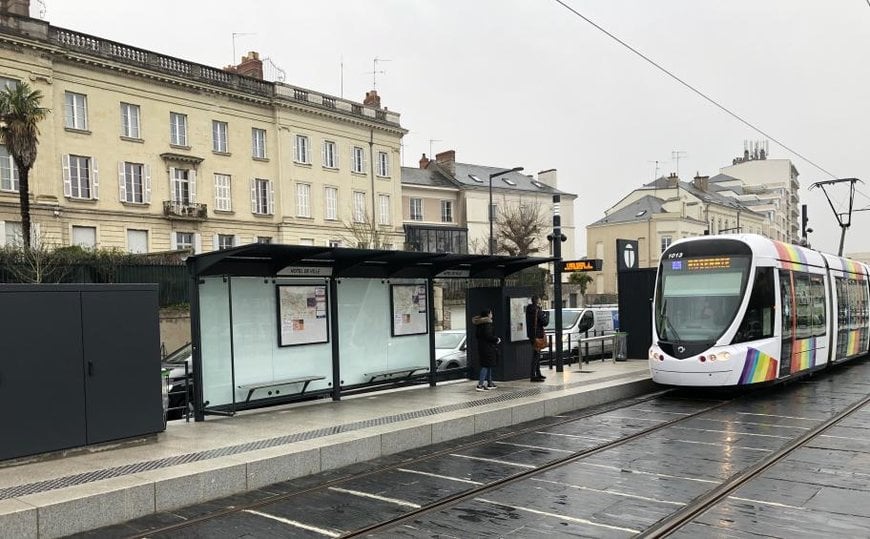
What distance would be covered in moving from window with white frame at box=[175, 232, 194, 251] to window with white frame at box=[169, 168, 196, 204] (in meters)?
1.83

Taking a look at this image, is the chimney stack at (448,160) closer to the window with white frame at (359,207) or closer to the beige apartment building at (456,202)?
the beige apartment building at (456,202)

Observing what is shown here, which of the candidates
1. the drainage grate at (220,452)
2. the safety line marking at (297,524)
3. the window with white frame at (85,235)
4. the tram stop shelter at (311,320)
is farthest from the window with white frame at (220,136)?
the safety line marking at (297,524)

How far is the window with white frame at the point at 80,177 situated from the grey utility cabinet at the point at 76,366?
3080cm

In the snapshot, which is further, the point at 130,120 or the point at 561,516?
the point at 130,120

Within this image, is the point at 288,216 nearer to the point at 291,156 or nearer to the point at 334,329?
the point at 291,156

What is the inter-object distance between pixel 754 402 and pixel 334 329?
338 inches

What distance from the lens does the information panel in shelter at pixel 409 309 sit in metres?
13.9

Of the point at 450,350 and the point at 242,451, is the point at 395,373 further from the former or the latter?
the point at 242,451

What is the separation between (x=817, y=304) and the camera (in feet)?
56.0

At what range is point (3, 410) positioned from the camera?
7.40 metres

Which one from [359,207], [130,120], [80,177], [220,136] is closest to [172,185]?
[130,120]

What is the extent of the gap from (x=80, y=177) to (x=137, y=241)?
4.47 metres

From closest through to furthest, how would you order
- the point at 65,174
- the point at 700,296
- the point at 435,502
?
the point at 435,502, the point at 700,296, the point at 65,174

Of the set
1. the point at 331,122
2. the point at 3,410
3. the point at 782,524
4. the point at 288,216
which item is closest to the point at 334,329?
the point at 3,410
